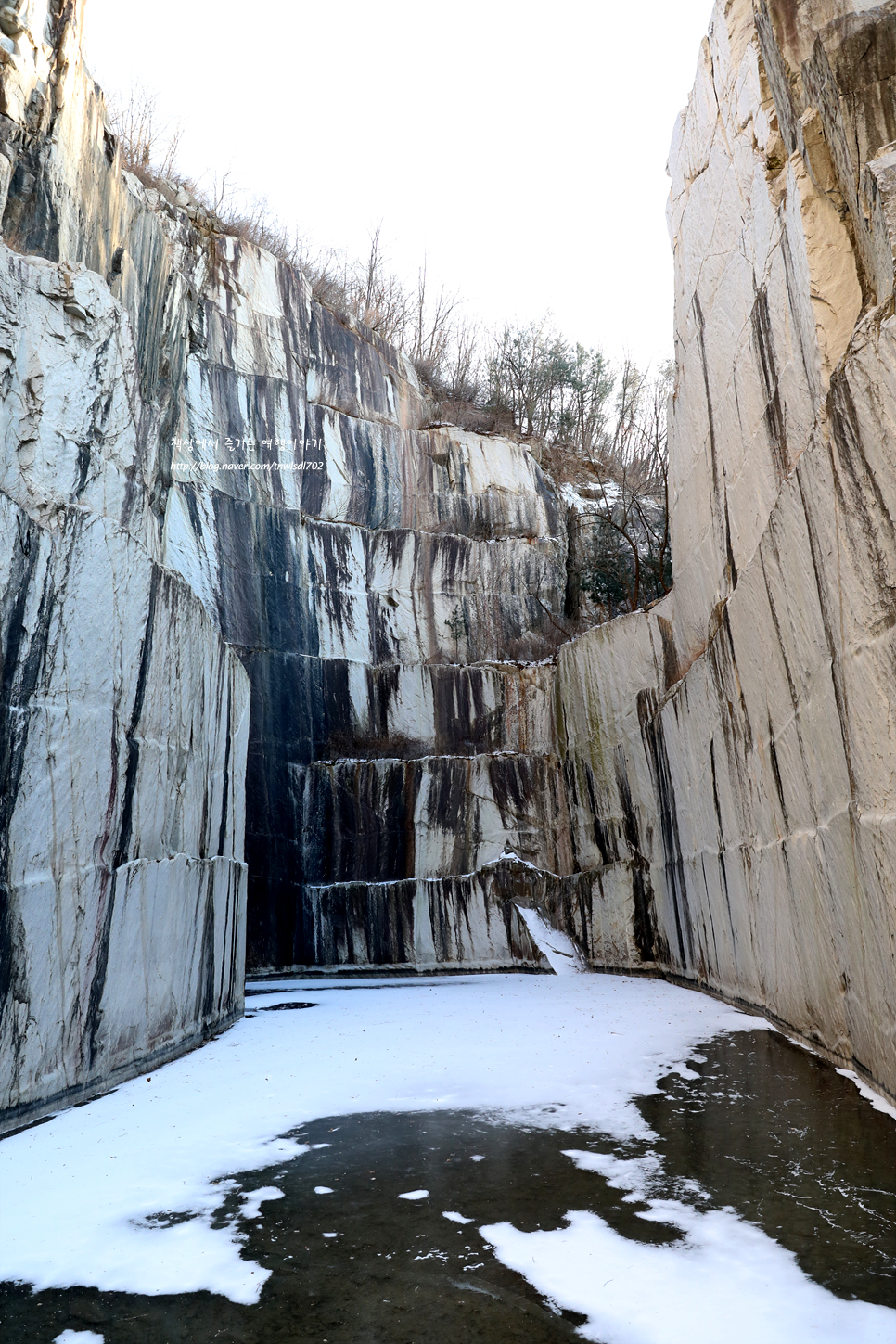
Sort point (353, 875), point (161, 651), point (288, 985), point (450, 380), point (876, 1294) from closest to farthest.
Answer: point (876, 1294), point (161, 651), point (288, 985), point (353, 875), point (450, 380)

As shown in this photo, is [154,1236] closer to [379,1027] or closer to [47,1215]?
[47,1215]

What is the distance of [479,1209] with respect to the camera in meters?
2.62

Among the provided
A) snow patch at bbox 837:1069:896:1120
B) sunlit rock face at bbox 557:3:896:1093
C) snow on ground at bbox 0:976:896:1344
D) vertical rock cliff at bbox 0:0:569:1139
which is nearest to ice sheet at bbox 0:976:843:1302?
snow on ground at bbox 0:976:896:1344

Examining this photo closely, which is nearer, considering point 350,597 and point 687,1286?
point 687,1286

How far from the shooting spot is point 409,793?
479 inches

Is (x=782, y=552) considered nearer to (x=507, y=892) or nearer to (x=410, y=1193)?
(x=410, y=1193)

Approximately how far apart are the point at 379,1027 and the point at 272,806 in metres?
5.78

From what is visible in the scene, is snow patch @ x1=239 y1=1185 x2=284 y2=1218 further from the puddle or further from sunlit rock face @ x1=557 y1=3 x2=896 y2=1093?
sunlit rock face @ x1=557 y1=3 x2=896 y2=1093

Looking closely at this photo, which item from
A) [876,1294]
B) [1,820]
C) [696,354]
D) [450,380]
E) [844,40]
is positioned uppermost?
[450,380]

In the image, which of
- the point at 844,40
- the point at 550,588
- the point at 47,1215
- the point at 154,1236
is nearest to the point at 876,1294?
the point at 154,1236

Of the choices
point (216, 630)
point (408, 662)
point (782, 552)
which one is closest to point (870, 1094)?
point (782, 552)

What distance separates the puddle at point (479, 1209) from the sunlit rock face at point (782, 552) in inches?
34.2

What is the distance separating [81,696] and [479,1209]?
3102mm

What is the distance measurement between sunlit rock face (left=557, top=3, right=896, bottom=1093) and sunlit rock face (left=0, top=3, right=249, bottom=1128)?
3653mm
